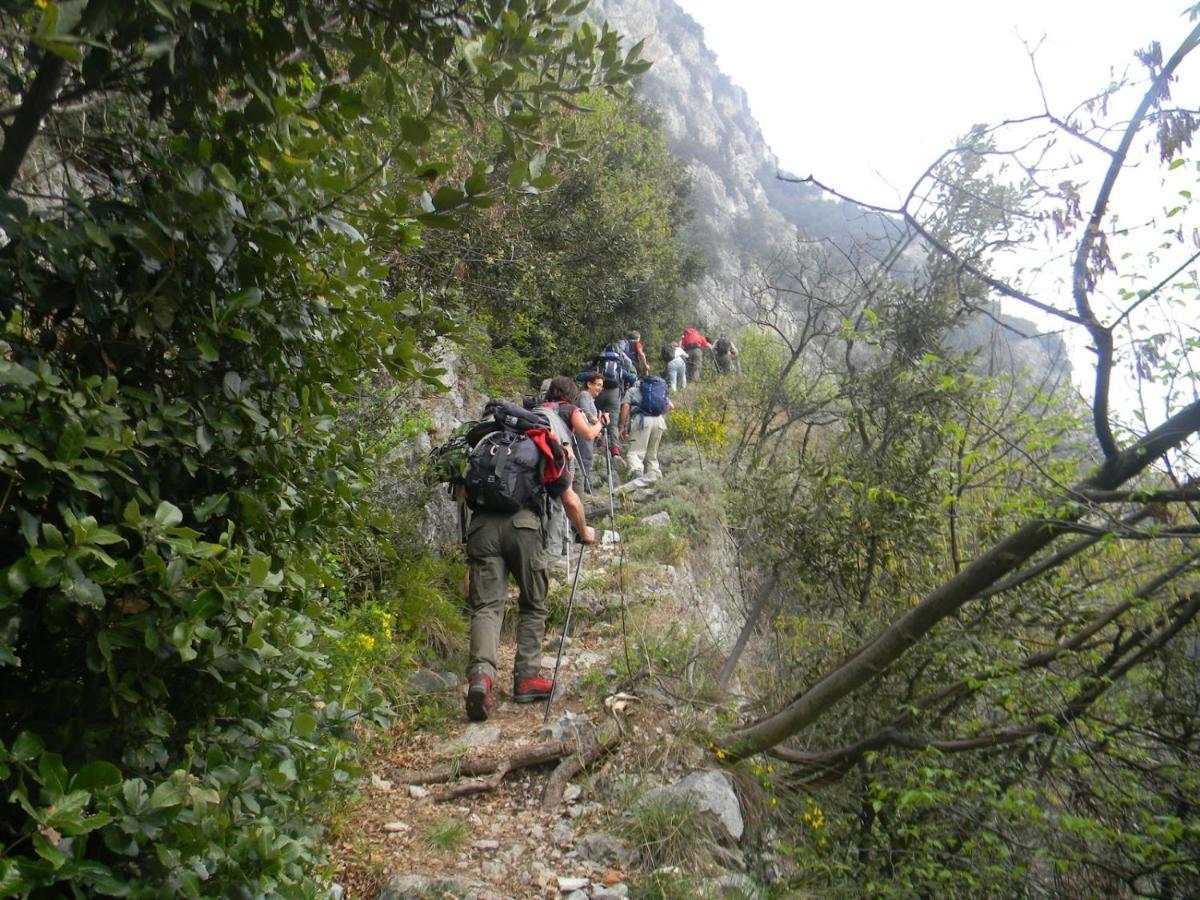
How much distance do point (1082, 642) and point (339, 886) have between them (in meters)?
4.50

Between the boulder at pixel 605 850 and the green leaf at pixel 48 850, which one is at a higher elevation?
the green leaf at pixel 48 850

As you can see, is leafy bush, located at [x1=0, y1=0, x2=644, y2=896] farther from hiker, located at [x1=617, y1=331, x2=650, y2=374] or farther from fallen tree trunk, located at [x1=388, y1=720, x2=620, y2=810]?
hiker, located at [x1=617, y1=331, x2=650, y2=374]

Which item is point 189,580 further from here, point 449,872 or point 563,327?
point 563,327

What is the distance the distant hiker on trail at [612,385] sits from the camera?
12102 mm

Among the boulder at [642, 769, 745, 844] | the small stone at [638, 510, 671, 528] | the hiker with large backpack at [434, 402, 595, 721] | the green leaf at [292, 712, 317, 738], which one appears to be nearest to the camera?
the green leaf at [292, 712, 317, 738]

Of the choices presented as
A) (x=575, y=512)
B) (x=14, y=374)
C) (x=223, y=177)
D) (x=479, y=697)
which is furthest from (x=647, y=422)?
(x=14, y=374)

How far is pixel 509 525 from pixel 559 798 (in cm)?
190

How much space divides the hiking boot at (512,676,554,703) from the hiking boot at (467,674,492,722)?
0.34 m

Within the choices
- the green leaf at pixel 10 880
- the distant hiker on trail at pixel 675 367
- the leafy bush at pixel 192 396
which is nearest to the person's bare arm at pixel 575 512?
the leafy bush at pixel 192 396

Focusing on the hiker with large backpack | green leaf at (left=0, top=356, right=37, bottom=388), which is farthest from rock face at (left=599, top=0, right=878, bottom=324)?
green leaf at (left=0, top=356, right=37, bottom=388)

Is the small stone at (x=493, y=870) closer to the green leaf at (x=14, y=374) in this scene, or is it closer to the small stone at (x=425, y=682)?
the small stone at (x=425, y=682)

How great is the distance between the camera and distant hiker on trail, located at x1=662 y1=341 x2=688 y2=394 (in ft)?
56.0

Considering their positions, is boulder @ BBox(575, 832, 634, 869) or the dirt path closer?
the dirt path

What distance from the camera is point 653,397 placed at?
39.3ft
